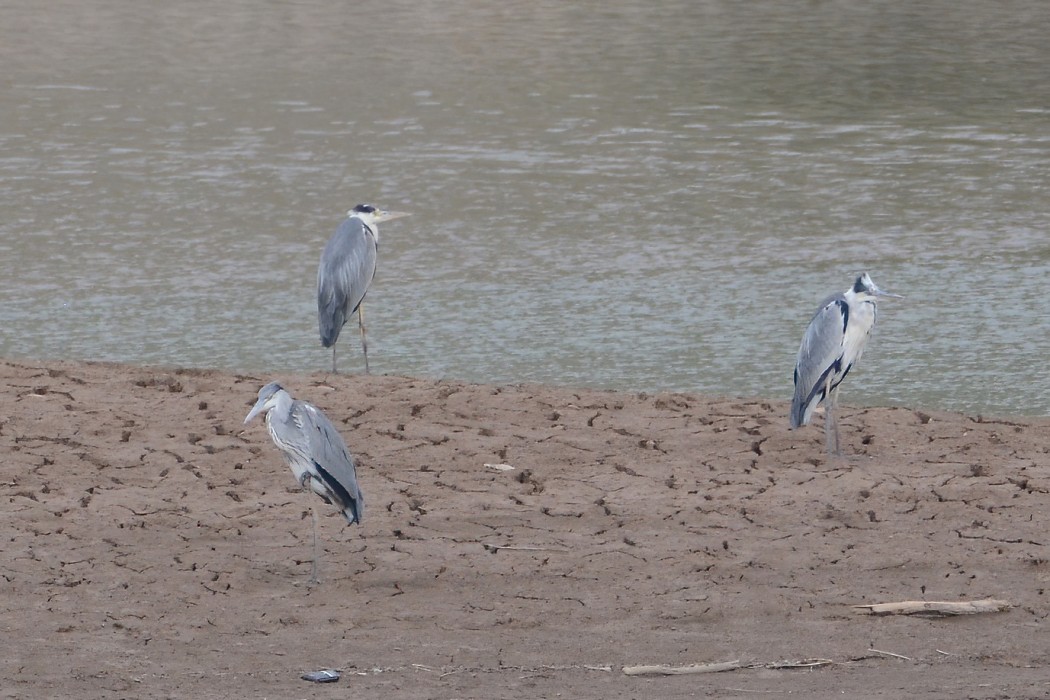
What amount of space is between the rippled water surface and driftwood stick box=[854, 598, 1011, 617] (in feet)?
9.61

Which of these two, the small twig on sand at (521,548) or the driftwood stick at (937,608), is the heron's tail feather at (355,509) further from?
the driftwood stick at (937,608)

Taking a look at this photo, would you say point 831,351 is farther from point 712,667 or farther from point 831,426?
point 712,667

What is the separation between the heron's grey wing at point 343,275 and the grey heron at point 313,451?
126 inches

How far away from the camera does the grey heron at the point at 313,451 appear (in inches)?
266

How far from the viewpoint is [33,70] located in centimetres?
2209

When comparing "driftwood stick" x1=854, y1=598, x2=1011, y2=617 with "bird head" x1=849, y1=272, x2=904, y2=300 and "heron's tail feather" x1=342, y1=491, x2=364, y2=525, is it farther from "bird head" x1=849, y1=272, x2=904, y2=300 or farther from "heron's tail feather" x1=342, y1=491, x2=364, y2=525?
"bird head" x1=849, y1=272, x2=904, y2=300

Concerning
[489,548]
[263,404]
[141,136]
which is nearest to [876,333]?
[489,548]

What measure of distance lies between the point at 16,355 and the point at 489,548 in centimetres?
453

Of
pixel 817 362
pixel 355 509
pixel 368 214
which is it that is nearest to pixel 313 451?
pixel 355 509

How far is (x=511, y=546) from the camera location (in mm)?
7223

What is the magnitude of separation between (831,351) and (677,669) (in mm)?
2687

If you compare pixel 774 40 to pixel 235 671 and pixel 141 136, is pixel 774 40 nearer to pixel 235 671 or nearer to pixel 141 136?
pixel 141 136

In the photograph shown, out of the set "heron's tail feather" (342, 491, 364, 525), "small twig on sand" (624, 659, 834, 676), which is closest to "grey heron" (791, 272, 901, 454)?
"small twig on sand" (624, 659, 834, 676)

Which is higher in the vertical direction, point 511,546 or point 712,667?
point 712,667
